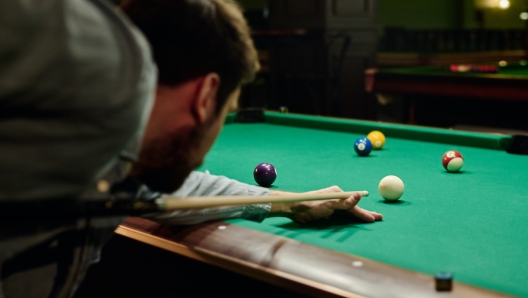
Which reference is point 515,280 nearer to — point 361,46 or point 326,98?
point 326,98

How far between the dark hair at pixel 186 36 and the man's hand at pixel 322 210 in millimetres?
636

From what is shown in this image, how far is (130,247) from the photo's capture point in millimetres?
1637

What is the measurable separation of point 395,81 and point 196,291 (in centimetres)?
361

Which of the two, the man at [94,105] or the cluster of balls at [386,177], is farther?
the cluster of balls at [386,177]

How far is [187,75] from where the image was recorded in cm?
103

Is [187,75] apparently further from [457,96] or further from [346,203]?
[457,96]

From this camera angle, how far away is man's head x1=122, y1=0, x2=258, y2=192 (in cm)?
102

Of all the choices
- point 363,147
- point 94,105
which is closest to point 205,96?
point 94,105

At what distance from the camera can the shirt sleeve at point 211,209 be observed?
1500 millimetres

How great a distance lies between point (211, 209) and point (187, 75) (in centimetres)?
56

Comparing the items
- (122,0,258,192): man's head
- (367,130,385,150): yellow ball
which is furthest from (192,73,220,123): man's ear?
(367,130,385,150): yellow ball

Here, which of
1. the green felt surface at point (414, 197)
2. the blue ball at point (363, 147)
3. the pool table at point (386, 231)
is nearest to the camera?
the pool table at point (386, 231)

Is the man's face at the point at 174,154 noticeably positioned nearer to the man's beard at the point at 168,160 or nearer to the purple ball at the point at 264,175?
the man's beard at the point at 168,160

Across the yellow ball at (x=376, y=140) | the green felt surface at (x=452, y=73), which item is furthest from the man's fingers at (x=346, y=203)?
the green felt surface at (x=452, y=73)
